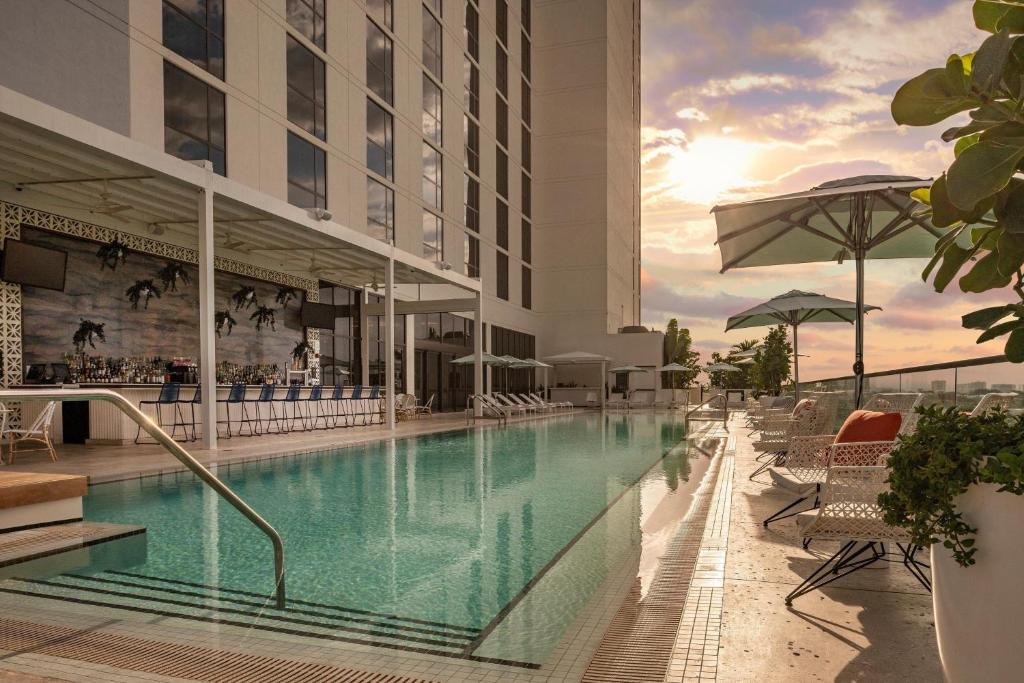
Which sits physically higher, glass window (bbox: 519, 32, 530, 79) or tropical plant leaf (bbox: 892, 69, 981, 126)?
glass window (bbox: 519, 32, 530, 79)

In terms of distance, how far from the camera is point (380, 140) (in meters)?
19.7

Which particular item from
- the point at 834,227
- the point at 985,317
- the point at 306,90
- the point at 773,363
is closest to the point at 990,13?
the point at 985,317

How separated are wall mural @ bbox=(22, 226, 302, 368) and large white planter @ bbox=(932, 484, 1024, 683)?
11.9 m

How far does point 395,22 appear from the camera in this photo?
20.6 m

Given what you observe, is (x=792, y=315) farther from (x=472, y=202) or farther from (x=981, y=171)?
(x=472, y=202)

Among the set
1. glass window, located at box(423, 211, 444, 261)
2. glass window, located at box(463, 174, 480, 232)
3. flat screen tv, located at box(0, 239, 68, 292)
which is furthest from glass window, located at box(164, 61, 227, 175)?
glass window, located at box(463, 174, 480, 232)

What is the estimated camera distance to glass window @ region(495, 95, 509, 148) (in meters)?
30.2

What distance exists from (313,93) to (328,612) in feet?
50.6

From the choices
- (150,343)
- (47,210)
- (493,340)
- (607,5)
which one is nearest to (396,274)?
(150,343)

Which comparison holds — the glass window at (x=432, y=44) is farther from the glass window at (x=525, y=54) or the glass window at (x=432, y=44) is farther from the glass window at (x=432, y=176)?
the glass window at (x=525, y=54)

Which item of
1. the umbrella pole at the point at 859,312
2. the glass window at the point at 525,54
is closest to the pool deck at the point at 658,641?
the umbrella pole at the point at 859,312

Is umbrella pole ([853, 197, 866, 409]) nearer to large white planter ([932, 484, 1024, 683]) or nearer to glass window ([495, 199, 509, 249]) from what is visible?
large white planter ([932, 484, 1024, 683])

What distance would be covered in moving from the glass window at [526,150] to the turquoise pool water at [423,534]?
86.2 feet

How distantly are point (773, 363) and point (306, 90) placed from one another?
46454 millimetres
